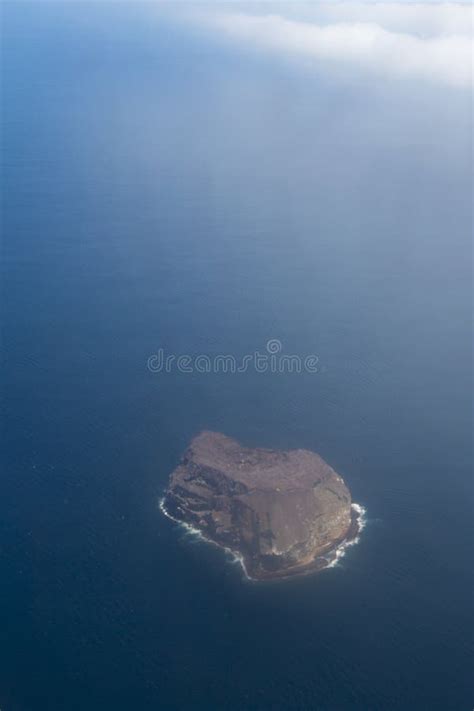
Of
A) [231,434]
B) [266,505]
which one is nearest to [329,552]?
→ [266,505]

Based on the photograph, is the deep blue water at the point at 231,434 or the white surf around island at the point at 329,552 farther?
the white surf around island at the point at 329,552

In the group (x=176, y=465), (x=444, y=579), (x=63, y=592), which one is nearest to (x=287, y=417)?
(x=176, y=465)

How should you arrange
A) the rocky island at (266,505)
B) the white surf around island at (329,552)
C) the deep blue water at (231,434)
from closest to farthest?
the deep blue water at (231,434) → the rocky island at (266,505) → the white surf around island at (329,552)

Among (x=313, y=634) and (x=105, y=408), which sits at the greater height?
(x=105, y=408)

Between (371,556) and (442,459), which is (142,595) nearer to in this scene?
(371,556)

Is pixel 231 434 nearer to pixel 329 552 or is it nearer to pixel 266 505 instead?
pixel 266 505

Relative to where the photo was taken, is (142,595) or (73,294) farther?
(73,294)
